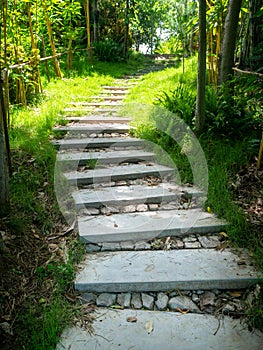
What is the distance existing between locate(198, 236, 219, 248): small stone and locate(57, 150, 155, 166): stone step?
57.9 inches

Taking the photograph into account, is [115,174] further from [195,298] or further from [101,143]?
[195,298]

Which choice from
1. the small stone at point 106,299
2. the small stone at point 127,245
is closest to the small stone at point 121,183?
the small stone at point 127,245

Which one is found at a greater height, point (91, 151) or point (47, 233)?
point (91, 151)

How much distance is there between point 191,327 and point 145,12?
59.8 feet

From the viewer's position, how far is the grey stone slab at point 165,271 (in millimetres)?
2299

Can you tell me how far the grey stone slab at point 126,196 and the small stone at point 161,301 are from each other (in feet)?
3.32

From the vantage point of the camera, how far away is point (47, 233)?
279 centimetres

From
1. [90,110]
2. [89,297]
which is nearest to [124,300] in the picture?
[89,297]

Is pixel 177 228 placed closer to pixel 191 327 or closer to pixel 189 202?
pixel 189 202

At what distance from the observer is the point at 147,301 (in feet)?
7.37

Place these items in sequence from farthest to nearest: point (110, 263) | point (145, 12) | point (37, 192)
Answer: point (145, 12), point (37, 192), point (110, 263)

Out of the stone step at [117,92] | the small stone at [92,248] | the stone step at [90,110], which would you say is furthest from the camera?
the stone step at [117,92]

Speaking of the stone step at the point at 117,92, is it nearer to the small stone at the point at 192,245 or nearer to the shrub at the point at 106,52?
the shrub at the point at 106,52

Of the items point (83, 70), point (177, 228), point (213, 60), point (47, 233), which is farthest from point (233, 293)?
point (83, 70)
